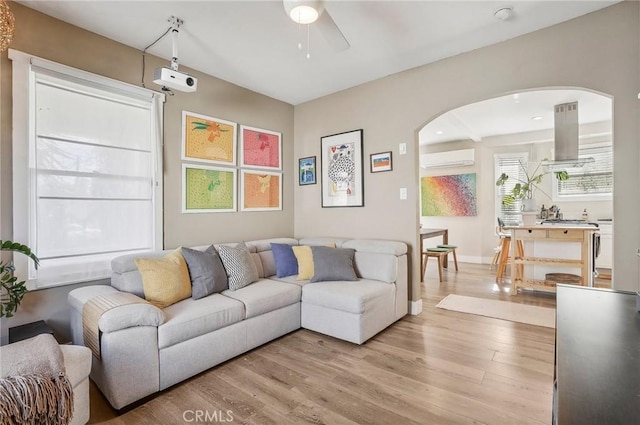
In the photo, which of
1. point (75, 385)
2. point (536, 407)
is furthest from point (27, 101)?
point (536, 407)

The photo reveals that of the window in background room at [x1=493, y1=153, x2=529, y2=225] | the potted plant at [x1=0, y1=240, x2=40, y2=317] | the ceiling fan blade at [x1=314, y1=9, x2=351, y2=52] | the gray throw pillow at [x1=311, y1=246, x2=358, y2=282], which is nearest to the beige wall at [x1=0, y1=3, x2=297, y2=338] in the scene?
the potted plant at [x1=0, y1=240, x2=40, y2=317]

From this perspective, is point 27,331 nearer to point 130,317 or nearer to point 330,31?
point 130,317

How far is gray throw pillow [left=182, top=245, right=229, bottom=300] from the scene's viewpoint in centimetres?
256

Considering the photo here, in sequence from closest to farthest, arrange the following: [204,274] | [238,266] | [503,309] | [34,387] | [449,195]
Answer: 1. [34,387]
2. [204,274]
3. [238,266]
4. [503,309]
5. [449,195]

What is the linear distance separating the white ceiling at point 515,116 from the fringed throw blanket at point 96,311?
4.44 m

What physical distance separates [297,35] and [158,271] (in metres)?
2.31

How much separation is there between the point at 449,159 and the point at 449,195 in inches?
32.0

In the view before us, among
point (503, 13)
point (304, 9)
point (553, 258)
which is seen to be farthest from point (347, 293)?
point (553, 258)

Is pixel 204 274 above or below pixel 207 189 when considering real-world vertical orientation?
below

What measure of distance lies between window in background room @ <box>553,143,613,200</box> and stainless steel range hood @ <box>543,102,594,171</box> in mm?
1531

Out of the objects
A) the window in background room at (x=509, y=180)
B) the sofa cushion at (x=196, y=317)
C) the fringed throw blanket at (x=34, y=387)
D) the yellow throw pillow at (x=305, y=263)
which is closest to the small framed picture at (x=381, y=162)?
the yellow throw pillow at (x=305, y=263)

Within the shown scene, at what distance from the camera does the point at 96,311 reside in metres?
1.90

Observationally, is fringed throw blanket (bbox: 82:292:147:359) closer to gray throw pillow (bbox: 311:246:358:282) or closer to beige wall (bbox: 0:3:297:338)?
beige wall (bbox: 0:3:297:338)

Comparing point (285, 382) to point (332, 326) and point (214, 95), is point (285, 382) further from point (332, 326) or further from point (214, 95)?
point (214, 95)
